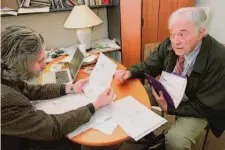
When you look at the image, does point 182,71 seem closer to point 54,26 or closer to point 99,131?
point 99,131

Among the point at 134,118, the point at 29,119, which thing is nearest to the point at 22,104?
the point at 29,119

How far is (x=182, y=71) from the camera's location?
4.60 feet

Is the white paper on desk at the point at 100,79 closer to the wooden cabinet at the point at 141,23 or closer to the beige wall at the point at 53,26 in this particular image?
the wooden cabinet at the point at 141,23

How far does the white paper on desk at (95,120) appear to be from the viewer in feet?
3.23

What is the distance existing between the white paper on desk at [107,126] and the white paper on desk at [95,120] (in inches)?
0.7

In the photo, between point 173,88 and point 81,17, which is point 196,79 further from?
point 81,17

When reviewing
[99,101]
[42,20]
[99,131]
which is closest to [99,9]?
[42,20]

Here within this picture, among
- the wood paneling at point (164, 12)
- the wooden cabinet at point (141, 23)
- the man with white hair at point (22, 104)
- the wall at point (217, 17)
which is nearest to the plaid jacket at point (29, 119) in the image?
the man with white hair at point (22, 104)

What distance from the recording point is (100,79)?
143cm

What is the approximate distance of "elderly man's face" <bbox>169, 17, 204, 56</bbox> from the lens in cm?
124

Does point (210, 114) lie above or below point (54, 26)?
below

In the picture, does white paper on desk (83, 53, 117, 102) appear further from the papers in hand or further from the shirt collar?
the shirt collar

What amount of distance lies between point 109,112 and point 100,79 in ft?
1.25

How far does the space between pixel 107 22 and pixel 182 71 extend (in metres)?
1.50
